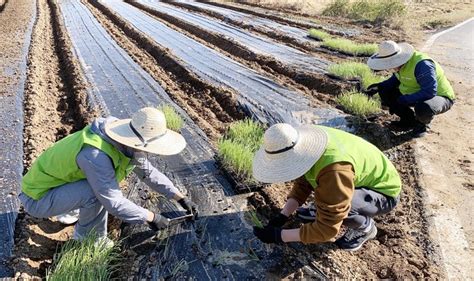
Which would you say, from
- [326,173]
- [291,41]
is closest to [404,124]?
[326,173]

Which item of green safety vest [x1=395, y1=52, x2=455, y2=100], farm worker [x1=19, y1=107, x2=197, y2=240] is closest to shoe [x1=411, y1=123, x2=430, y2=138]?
green safety vest [x1=395, y1=52, x2=455, y2=100]

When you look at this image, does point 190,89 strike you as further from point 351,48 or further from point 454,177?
point 454,177

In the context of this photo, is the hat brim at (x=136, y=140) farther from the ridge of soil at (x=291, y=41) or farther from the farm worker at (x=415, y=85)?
the ridge of soil at (x=291, y=41)

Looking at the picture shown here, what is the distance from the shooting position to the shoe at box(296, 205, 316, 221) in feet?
9.91

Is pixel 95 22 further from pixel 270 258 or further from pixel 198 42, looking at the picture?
pixel 270 258

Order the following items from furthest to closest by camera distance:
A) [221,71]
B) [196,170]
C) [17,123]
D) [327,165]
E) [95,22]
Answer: [95,22] < [221,71] < [17,123] < [196,170] < [327,165]

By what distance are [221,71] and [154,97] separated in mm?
1498

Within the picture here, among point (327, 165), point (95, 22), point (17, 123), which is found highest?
point (327, 165)

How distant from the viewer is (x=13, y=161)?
3920 millimetres

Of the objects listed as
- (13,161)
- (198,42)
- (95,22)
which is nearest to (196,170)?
(13,161)

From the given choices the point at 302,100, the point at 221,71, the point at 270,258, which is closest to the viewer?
the point at 270,258

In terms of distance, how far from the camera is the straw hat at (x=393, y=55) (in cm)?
441

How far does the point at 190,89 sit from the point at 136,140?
381 cm

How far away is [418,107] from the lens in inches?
177
